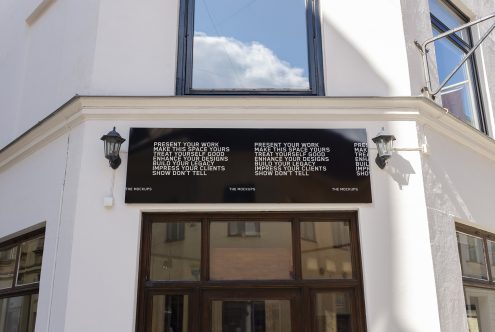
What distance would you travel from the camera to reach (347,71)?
642cm

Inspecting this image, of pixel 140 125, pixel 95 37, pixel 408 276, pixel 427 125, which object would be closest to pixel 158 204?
pixel 140 125

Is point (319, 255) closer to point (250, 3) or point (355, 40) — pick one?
point (355, 40)

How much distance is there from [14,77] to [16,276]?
3218mm

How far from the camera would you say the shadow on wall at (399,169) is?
6008 millimetres

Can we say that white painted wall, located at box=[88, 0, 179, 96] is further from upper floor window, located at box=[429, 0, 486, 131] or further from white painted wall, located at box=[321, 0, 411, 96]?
upper floor window, located at box=[429, 0, 486, 131]

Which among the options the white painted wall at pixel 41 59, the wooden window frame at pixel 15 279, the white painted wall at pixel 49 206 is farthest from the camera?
the white painted wall at pixel 41 59

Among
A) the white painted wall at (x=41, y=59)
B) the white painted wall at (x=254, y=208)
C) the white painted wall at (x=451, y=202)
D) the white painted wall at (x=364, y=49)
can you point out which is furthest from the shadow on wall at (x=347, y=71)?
the white painted wall at (x=41, y=59)

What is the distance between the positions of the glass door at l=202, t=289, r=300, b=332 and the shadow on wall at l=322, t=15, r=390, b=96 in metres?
2.47

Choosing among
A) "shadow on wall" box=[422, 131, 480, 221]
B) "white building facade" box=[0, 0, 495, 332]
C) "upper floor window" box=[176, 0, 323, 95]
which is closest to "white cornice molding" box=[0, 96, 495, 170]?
"white building facade" box=[0, 0, 495, 332]

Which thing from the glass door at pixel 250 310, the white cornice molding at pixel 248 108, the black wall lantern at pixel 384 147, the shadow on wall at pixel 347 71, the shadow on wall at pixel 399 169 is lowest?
the glass door at pixel 250 310

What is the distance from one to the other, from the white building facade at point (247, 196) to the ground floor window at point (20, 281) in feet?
0.13

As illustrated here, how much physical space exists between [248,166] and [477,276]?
10.8 ft

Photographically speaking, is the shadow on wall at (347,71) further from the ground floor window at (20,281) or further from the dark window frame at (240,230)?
the ground floor window at (20,281)

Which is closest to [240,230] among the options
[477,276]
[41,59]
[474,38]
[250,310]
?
[250,310]
